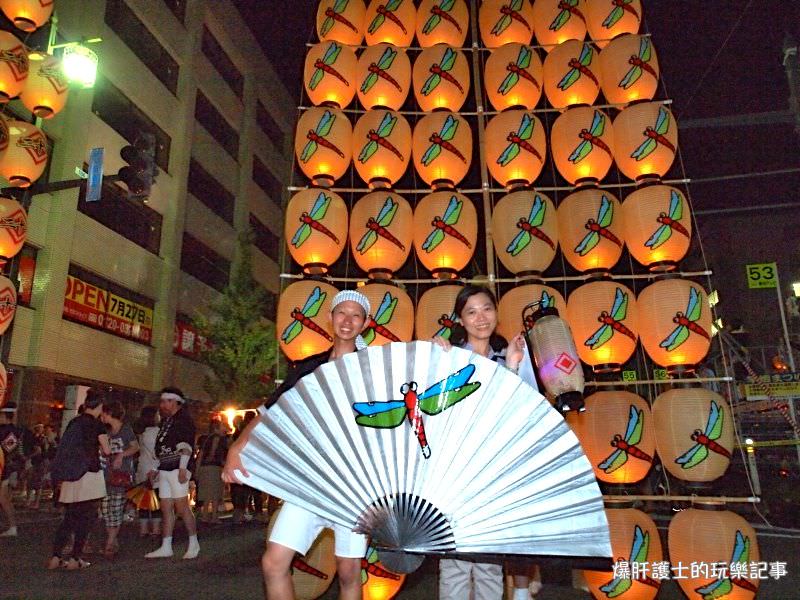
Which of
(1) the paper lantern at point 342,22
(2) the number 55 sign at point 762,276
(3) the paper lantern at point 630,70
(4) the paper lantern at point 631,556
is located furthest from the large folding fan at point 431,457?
(2) the number 55 sign at point 762,276

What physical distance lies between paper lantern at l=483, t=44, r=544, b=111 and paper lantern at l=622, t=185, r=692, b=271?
5.07 ft

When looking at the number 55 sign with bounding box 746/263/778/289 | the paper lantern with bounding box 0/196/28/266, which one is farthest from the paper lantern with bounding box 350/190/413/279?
the number 55 sign with bounding box 746/263/778/289

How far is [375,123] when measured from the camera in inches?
218

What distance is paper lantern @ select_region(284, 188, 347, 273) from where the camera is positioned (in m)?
5.19

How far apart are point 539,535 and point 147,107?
18.3 m

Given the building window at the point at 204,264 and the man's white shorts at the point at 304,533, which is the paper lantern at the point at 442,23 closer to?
the man's white shorts at the point at 304,533

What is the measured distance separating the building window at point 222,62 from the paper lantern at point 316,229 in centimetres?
1852

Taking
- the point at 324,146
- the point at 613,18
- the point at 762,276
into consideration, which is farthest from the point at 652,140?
the point at 762,276

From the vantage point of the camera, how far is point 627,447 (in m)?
4.46

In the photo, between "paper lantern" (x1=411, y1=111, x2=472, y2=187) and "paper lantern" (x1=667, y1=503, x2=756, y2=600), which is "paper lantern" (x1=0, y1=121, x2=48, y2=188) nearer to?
"paper lantern" (x1=411, y1=111, x2=472, y2=187)

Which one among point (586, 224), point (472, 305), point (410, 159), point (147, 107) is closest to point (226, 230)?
point (147, 107)

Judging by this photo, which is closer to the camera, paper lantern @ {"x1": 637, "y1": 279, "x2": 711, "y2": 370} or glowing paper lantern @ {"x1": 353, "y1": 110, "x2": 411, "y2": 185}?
paper lantern @ {"x1": 637, "y1": 279, "x2": 711, "y2": 370}

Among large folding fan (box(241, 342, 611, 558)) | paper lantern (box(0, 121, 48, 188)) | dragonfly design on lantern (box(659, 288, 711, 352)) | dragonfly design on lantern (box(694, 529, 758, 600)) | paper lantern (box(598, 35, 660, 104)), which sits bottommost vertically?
dragonfly design on lantern (box(694, 529, 758, 600))

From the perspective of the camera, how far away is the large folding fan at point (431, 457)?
2105 mm
